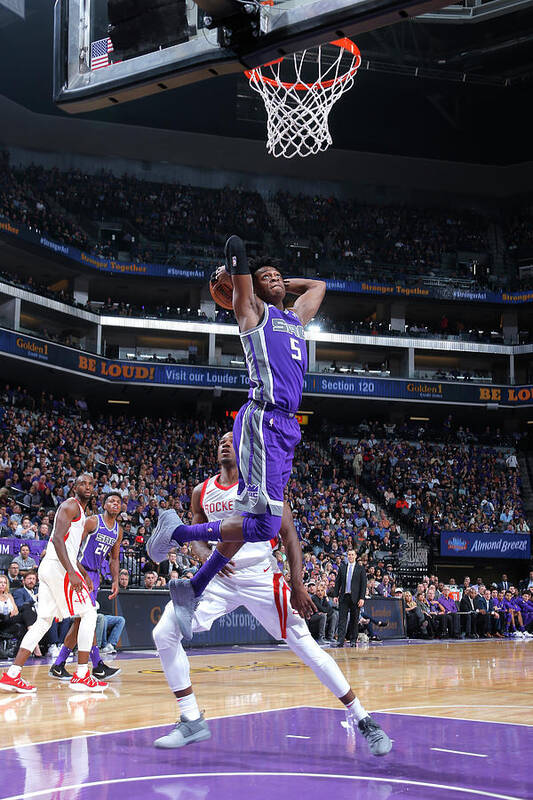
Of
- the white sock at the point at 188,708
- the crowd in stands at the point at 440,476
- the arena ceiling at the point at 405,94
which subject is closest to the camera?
the white sock at the point at 188,708

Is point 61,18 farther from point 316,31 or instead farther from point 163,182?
point 163,182

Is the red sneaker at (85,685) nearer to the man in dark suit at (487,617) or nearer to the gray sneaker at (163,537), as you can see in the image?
the gray sneaker at (163,537)

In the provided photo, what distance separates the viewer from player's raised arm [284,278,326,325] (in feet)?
20.5

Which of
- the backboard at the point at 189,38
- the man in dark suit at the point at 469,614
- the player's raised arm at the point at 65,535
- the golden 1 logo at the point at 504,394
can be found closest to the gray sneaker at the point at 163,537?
the backboard at the point at 189,38

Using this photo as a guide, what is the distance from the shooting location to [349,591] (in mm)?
17812

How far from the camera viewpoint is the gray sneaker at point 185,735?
5.89 m

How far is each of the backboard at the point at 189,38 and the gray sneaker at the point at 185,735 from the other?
14.2ft

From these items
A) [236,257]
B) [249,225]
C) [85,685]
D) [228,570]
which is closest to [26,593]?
[85,685]

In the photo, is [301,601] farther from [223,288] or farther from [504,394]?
[504,394]

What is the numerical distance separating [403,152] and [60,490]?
30.8m

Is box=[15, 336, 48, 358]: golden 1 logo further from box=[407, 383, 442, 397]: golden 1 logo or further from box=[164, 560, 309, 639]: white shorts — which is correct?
box=[164, 560, 309, 639]: white shorts

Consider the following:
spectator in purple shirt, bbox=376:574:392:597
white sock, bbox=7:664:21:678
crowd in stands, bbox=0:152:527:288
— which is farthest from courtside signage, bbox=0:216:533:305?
white sock, bbox=7:664:21:678

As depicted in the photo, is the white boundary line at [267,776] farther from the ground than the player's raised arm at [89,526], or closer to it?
closer to it

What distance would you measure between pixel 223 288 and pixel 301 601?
221 centimetres
